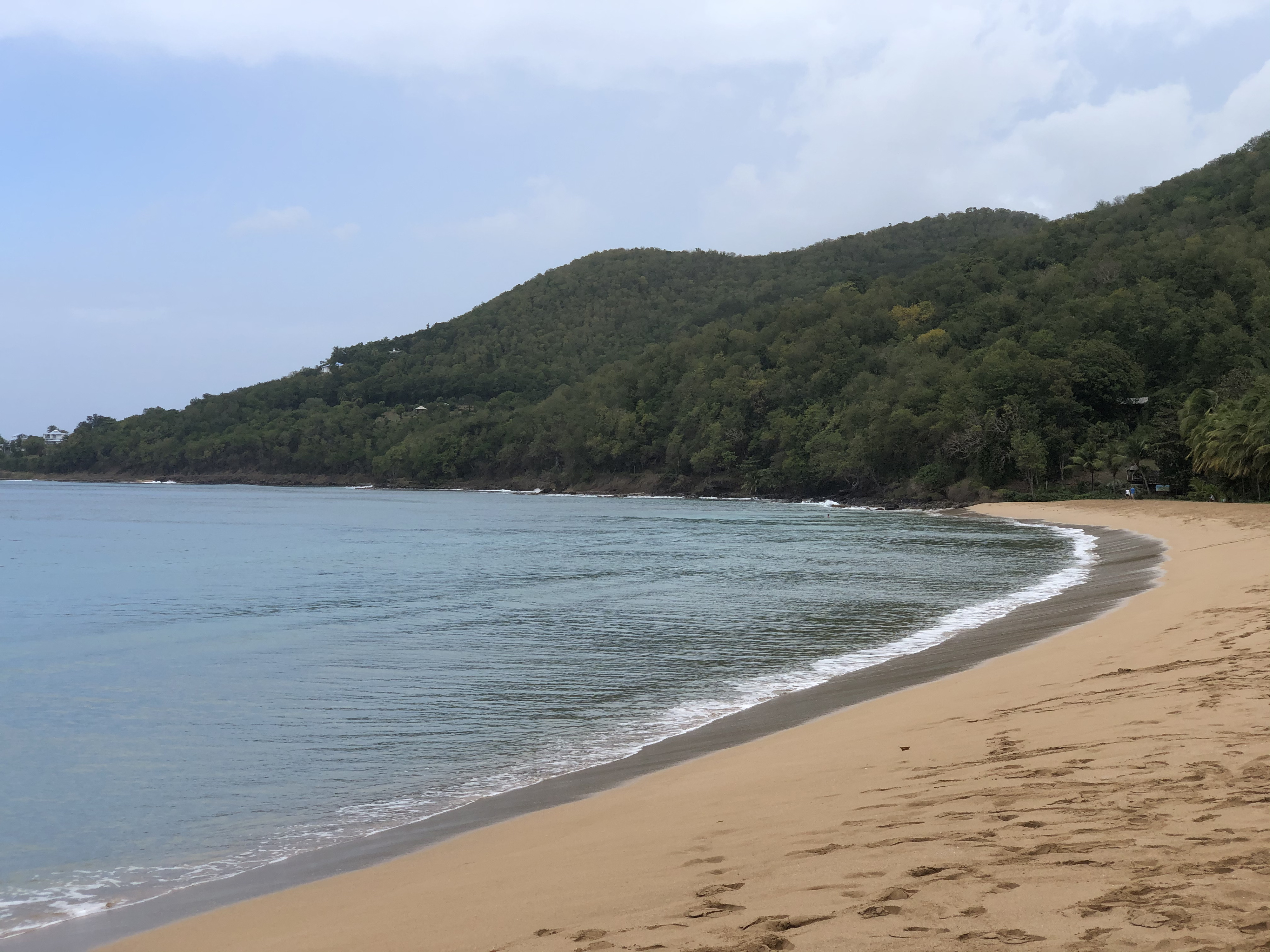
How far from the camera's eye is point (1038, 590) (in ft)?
72.9

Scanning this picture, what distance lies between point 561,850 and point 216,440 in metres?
187

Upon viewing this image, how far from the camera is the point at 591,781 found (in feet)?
28.5

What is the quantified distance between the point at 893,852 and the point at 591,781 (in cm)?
438

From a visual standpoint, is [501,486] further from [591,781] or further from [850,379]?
[591,781]

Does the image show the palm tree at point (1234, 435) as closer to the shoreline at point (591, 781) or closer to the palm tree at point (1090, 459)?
the palm tree at point (1090, 459)

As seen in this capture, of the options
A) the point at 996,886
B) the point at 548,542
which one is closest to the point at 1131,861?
the point at 996,886

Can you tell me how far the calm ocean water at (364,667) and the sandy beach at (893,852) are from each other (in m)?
1.68

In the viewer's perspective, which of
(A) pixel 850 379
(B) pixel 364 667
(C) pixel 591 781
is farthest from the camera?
(A) pixel 850 379

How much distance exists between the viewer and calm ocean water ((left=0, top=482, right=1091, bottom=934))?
7.90 metres

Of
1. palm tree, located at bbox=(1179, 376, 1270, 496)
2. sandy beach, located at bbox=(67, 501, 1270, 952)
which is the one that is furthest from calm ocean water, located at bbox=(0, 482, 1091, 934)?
palm tree, located at bbox=(1179, 376, 1270, 496)

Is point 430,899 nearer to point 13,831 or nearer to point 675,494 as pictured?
point 13,831

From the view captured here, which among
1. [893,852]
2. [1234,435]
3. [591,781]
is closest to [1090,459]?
[1234,435]

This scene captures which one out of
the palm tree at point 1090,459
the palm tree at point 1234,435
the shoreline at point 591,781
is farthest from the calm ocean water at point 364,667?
the palm tree at point 1090,459

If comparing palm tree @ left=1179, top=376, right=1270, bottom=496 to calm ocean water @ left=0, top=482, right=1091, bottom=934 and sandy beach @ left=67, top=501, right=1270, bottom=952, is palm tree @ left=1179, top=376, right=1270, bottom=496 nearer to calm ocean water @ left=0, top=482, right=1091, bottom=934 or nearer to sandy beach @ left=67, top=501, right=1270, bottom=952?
calm ocean water @ left=0, top=482, right=1091, bottom=934
